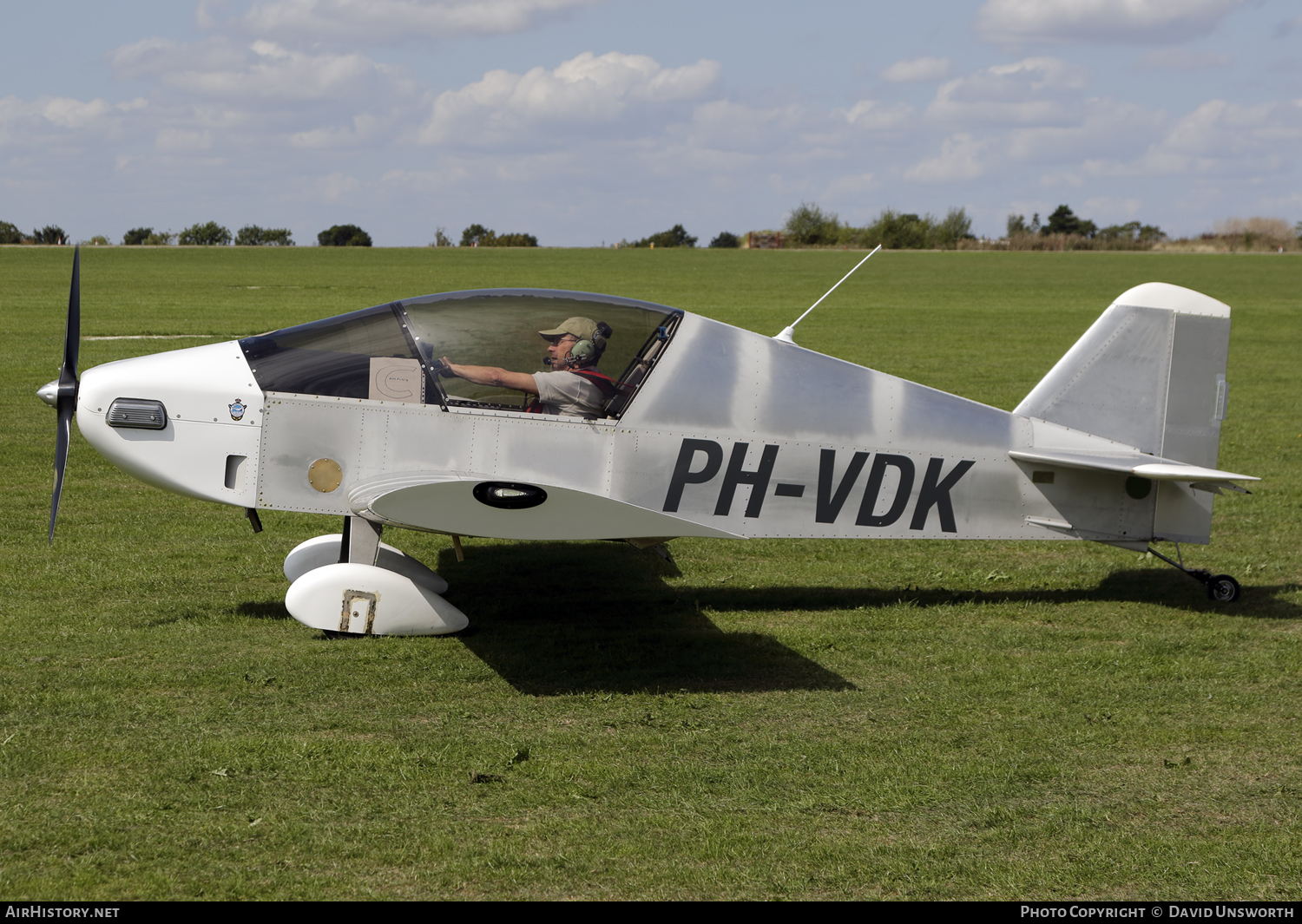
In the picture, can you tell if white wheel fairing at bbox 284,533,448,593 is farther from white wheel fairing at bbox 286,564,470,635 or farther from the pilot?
the pilot

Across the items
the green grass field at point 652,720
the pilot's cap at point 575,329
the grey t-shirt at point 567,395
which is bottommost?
the green grass field at point 652,720

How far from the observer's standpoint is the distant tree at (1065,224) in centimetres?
10612

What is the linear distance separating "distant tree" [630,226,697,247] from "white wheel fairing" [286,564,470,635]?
91711mm

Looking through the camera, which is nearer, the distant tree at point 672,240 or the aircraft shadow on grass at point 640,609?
the aircraft shadow on grass at point 640,609

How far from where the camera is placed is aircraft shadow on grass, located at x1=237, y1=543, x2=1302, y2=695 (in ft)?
21.6

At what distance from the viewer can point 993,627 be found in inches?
298

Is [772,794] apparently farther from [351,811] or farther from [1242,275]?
[1242,275]

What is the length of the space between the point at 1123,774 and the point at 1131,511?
2753mm

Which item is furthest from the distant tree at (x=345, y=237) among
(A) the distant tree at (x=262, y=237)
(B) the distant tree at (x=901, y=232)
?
(B) the distant tree at (x=901, y=232)

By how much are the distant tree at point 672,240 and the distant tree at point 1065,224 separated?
113ft

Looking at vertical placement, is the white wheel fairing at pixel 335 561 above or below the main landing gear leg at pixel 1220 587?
below

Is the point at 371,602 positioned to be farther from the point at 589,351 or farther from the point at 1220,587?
the point at 1220,587

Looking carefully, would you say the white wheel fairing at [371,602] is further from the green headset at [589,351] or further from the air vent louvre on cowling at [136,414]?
the green headset at [589,351]

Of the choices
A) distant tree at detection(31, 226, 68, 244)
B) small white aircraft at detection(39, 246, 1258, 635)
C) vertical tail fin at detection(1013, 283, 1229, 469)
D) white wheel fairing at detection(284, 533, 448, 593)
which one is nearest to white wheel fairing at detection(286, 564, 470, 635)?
small white aircraft at detection(39, 246, 1258, 635)
